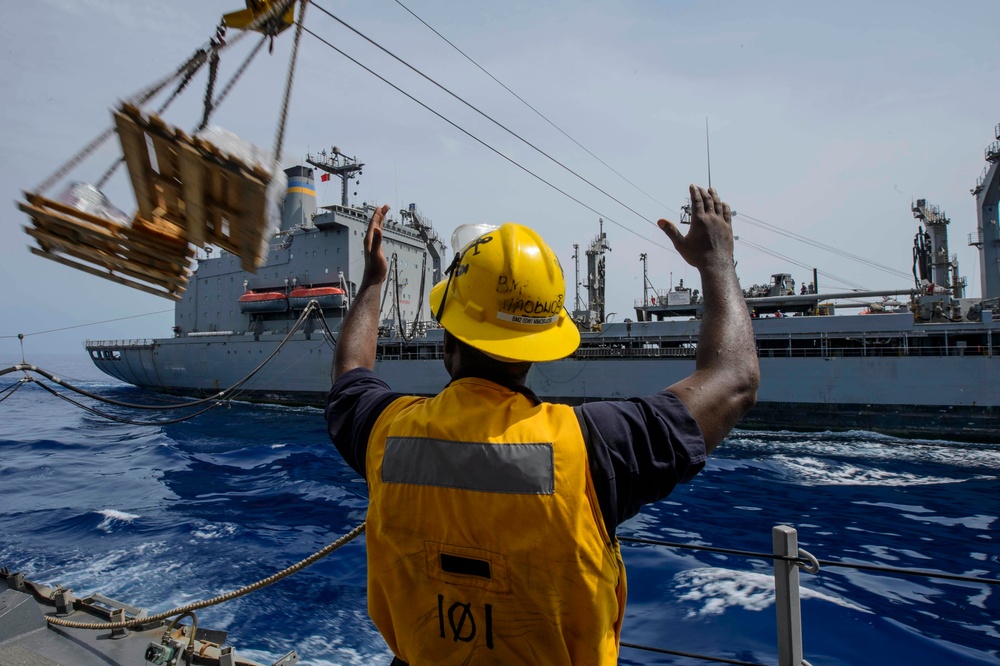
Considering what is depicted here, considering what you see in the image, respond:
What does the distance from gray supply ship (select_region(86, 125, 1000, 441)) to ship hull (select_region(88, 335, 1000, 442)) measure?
40 millimetres

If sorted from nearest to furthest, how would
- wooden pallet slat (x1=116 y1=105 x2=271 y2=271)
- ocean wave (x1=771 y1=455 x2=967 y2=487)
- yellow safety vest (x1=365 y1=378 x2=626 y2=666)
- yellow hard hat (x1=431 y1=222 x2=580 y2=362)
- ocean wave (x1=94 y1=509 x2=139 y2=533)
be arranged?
yellow safety vest (x1=365 y1=378 x2=626 y2=666) → yellow hard hat (x1=431 y1=222 x2=580 y2=362) → wooden pallet slat (x1=116 y1=105 x2=271 y2=271) → ocean wave (x1=94 y1=509 x2=139 y2=533) → ocean wave (x1=771 y1=455 x2=967 y2=487)

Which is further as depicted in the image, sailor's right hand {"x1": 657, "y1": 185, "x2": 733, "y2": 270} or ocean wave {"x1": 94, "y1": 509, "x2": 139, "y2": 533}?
ocean wave {"x1": 94, "y1": 509, "x2": 139, "y2": 533}

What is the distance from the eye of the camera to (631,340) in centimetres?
1931

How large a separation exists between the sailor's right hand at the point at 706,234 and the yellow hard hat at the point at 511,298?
1.36ft

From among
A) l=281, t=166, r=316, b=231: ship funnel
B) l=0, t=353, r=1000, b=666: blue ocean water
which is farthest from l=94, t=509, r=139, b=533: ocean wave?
l=281, t=166, r=316, b=231: ship funnel

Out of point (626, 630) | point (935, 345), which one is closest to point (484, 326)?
point (626, 630)

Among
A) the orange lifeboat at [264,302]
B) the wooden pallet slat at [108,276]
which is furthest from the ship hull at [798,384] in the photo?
the wooden pallet slat at [108,276]

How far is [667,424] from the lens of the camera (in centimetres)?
105

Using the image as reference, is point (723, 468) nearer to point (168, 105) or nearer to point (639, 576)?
point (639, 576)

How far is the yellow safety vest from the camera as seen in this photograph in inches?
36.0

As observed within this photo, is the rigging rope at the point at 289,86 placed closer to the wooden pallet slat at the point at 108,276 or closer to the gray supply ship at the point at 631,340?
the wooden pallet slat at the point at 108,276

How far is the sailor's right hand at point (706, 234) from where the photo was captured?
135cm

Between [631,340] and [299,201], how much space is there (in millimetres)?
19540

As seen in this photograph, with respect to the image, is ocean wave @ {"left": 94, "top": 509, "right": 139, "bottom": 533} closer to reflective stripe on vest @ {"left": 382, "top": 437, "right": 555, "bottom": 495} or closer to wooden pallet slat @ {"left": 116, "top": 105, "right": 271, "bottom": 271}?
wooden pallet slat @ {"left": 116, "top": 105, "right": 271, "bottom": 271}
